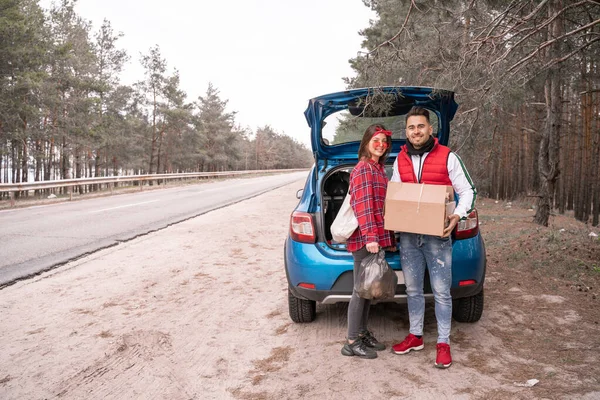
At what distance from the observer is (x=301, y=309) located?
150 inches

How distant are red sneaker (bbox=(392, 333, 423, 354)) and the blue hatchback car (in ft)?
1.03

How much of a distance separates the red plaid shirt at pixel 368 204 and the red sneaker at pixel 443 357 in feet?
2.78

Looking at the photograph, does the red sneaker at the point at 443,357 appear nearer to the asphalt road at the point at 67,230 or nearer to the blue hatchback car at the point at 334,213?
the blue hatchback car at the point at 334,213

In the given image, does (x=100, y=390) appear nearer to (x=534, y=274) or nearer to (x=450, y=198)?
(x=450, y=198)

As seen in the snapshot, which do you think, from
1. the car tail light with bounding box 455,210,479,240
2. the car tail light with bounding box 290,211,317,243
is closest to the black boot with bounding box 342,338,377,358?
the car tail light with bounding box 290,211,317,243

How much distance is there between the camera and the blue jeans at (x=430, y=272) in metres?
3.03

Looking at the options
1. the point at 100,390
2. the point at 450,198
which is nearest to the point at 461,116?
the point at 450,198

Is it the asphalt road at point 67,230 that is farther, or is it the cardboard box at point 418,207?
the asphalt road at point 67,230

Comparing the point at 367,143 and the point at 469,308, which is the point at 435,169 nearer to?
the point at 367,143

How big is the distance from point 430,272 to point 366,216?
27.0 inches

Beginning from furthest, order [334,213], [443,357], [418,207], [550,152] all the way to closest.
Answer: [550,152], [334,213], [443,357], [418,207]

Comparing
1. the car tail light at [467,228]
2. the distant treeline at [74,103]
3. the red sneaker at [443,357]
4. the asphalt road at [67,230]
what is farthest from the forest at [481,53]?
the distant treeline at [74,103]

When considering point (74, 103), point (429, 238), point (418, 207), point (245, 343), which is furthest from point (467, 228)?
point (74, 103)

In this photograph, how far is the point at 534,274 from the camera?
5.33m
